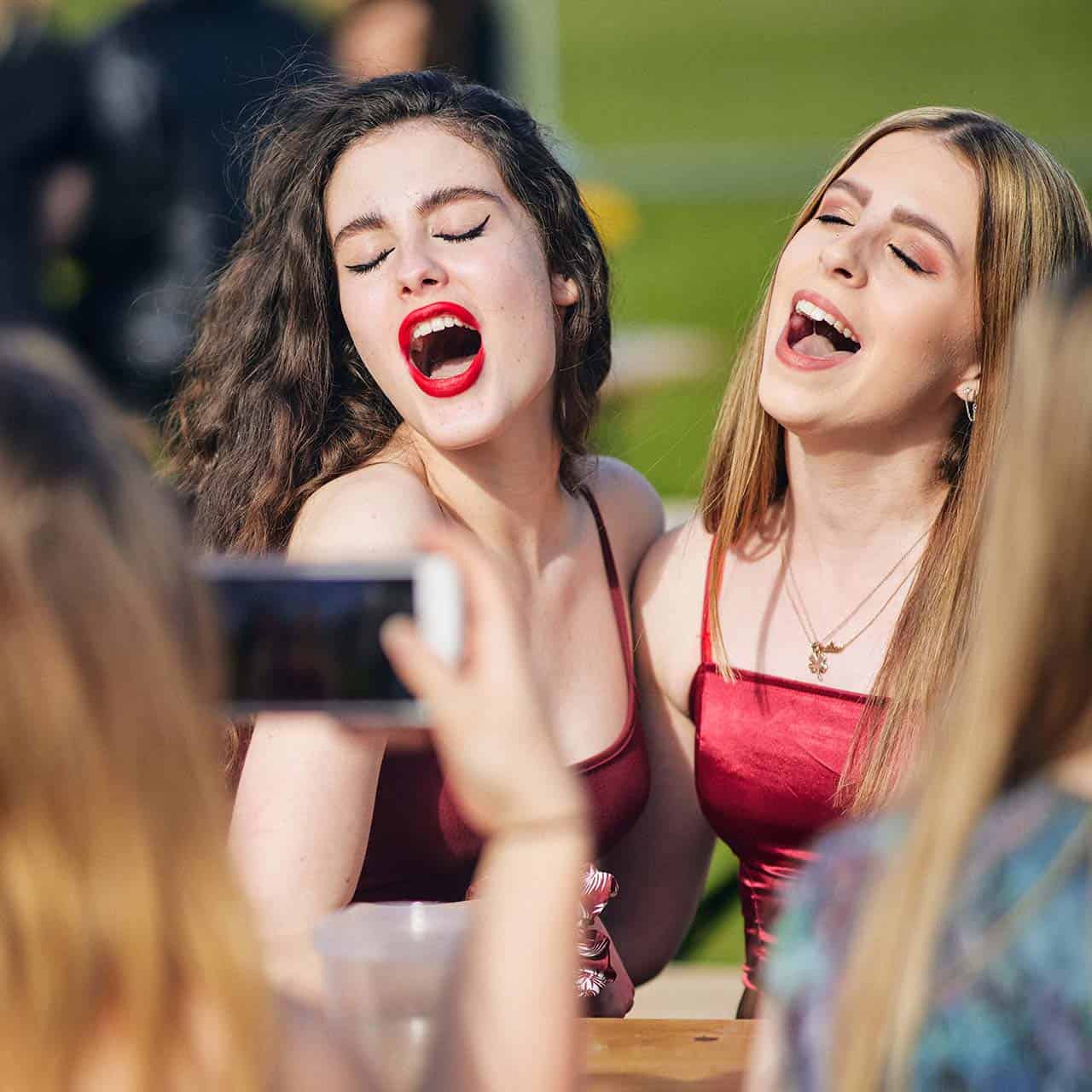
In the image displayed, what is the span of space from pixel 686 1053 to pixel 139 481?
94 cm

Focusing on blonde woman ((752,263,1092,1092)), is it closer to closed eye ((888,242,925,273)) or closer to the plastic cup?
the plastic cup

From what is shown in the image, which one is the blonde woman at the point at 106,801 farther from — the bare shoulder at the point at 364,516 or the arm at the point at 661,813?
the arm at the point at 661,813

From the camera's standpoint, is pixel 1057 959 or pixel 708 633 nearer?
pixel 1057 959

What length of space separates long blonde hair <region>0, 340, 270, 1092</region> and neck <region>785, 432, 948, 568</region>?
64.0 inches

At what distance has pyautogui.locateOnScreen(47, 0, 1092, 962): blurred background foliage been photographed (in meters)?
11.8

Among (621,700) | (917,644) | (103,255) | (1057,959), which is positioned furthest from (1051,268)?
(103,255)

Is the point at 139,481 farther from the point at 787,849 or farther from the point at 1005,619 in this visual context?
the point at 787,849

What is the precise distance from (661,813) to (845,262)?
0.90m

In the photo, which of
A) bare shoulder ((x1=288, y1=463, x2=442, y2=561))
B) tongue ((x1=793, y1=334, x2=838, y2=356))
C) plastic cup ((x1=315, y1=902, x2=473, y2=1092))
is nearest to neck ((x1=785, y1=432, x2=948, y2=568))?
tongue ((x1=793, y1=334, x2=838, y2=356))

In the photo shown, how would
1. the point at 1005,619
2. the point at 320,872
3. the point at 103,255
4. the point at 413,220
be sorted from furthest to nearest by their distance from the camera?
the point at 103,255 < the point at 413,220 < the point at 320,872 < the point at 1005,619

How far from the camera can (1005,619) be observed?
117cm

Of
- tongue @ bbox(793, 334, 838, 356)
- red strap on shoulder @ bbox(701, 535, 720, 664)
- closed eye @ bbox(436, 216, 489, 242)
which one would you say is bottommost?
red strap on shoulder @ bbox(701, 535, 720, 664)

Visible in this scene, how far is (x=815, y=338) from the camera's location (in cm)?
254

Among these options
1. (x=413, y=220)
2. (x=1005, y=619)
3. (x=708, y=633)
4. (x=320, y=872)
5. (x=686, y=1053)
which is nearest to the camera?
(x=1005, y=619)
